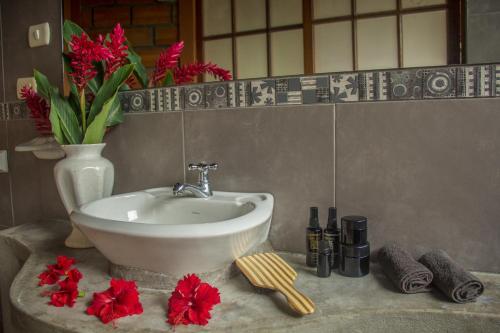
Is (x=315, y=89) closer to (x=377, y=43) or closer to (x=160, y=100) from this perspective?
(x=377, y=43)

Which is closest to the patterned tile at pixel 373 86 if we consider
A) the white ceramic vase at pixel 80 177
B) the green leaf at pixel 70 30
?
the white ceramic vase at pixel 80 177

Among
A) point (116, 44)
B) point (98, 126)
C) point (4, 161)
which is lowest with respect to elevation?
point (4, 161)

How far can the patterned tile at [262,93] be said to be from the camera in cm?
108

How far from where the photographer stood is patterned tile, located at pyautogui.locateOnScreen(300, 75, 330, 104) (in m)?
1.03

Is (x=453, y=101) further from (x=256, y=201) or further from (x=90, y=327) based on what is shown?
(x=90, y=327)

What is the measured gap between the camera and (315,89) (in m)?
1.04

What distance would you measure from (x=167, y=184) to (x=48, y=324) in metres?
0.60

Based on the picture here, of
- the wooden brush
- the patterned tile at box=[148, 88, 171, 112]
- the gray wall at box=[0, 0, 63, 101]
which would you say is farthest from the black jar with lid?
the gray wall at box=[0, 0, 63, 101]

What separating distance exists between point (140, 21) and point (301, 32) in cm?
54

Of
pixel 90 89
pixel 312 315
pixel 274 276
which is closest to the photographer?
pixel 312 315

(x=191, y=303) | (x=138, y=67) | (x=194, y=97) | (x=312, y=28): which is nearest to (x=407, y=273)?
(x=191, y=303)

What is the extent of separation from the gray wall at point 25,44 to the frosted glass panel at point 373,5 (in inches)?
42.2

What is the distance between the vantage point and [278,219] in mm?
1102

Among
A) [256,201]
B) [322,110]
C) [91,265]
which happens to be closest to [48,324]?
[91,265]
